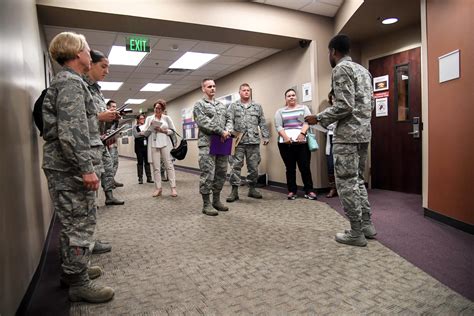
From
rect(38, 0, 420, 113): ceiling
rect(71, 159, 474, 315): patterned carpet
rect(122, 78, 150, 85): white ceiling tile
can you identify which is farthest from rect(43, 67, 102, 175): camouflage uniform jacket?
rect(122, 78, 150, 85): white ceiling tile

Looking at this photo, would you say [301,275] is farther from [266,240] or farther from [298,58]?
[298,58]

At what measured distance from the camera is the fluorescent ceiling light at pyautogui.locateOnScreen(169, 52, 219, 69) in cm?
578

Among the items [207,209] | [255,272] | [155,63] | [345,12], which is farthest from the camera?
[155,63]

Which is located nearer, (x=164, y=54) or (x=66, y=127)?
(x=66, y=127)

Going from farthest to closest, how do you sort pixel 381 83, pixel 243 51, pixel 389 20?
pixel 243 51 < pixel 381 83 < pixel 389 20

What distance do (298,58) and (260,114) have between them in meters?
1.27

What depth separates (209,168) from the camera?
3.31m

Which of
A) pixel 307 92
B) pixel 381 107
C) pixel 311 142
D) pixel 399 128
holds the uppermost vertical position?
pixel 307 92

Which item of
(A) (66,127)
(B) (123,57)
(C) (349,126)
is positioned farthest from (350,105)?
(B) (123,57)

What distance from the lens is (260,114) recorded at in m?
4.48

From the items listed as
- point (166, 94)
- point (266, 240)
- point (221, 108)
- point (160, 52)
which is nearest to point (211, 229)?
point (266, 240)

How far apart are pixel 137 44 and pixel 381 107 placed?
149 inches

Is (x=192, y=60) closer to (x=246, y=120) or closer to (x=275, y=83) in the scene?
(x=275, y=83)

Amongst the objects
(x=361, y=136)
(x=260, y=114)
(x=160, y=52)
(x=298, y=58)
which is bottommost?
(x=361, y=136)
